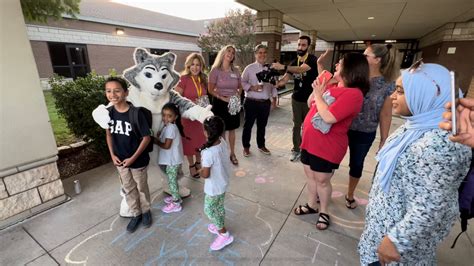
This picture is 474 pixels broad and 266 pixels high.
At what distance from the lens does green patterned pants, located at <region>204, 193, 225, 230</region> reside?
194cm

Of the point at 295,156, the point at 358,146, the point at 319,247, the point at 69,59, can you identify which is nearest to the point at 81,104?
the point at 295,156

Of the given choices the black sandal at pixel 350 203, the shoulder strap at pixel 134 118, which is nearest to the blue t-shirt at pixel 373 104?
the black sandal at pixel 350 203

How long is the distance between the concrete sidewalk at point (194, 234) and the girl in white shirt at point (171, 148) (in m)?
0.14

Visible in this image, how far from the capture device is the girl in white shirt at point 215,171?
1.82 meters

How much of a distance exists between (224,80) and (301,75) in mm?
1138

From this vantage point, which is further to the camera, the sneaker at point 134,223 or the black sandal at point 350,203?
the black sandal at point 350,203

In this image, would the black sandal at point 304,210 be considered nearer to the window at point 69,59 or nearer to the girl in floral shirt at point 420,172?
the girl in floral shirt at point 420,172

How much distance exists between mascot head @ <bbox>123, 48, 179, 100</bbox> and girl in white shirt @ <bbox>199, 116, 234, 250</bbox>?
72 cm

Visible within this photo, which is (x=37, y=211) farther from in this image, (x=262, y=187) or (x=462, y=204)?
(x=462, y=204)

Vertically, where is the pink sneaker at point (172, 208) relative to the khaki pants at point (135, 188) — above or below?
below

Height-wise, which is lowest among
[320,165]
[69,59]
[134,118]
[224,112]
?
[320,165]

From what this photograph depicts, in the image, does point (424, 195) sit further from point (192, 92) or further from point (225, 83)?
point (225, 83)

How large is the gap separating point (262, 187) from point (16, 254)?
96.6 inches

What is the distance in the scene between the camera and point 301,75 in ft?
11.3
